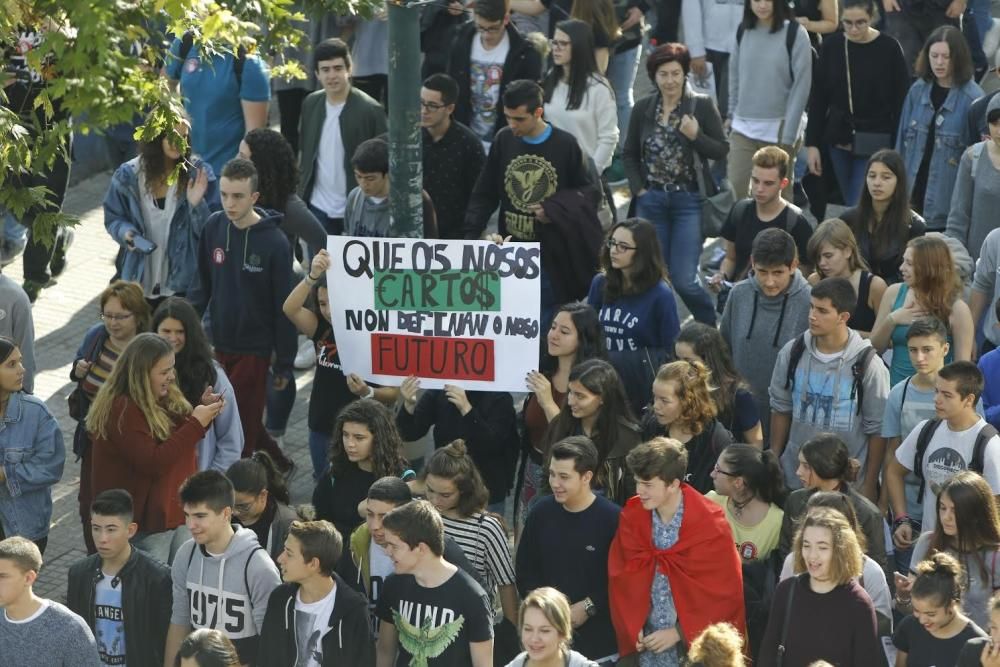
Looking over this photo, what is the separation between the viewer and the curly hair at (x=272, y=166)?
1084 cm

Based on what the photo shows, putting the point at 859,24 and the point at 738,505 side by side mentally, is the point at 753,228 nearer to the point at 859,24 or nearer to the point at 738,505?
the point at 859,24

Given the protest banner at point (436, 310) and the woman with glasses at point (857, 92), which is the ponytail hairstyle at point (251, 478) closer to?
the protest banner at point (436, 310)

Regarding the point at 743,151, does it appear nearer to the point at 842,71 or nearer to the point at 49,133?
the point at 842,71

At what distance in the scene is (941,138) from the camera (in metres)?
11.9

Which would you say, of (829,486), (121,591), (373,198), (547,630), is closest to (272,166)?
(373,198)

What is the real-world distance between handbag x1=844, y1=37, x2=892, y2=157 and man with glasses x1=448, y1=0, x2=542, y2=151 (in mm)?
2184

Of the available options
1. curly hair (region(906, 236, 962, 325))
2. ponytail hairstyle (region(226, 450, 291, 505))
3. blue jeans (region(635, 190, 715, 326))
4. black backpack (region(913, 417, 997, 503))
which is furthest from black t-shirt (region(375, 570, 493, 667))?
blue jeans (region(635, 190, 715, 326))

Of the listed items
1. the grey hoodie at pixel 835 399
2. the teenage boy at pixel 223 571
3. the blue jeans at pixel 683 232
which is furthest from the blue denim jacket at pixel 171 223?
the grey hoodie at pixel 835 399

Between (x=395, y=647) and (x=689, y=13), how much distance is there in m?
8.44

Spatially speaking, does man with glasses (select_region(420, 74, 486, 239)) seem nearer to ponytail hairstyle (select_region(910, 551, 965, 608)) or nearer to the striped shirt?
the striped shirt

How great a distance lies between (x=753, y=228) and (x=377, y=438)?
3.07 metres

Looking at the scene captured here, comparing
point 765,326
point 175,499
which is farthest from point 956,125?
point 175,499

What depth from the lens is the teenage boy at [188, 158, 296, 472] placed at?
10352 millimetres

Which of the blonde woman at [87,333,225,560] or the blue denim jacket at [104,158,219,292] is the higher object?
the blue denim jacket at [104,158,219,292]
